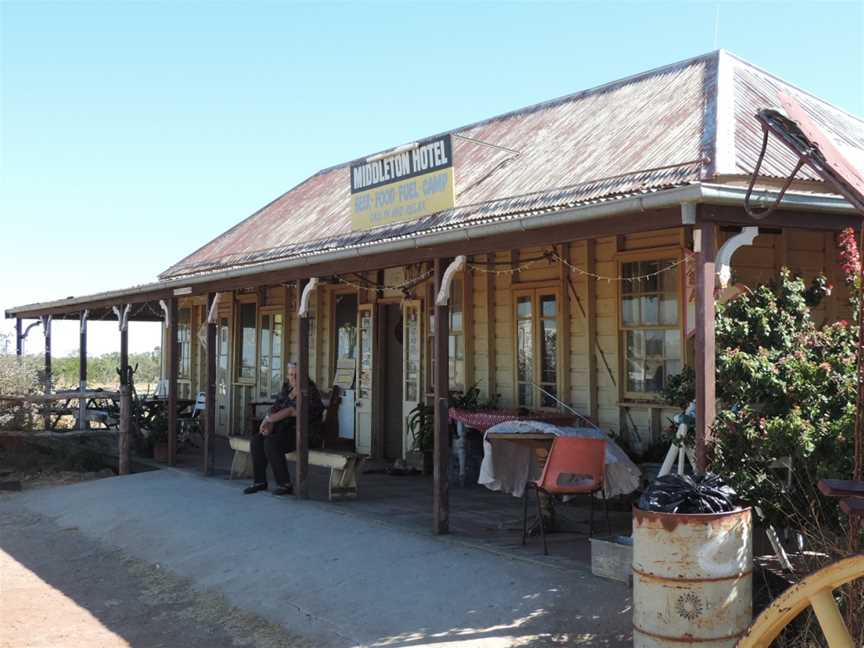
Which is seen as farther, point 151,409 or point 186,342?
point 186,342

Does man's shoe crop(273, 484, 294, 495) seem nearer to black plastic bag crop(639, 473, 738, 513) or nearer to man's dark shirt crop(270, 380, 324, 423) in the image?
man's dark shirt crop(270, 380, 324, 423)

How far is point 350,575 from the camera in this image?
6.83m

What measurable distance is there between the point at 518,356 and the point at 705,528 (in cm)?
583

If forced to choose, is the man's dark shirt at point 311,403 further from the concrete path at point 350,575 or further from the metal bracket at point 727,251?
the metal bracket at point 727,251

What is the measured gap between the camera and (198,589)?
720cm

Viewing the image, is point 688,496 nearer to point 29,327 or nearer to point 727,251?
point 727,251

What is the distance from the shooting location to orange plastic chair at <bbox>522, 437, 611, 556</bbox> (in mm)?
6945

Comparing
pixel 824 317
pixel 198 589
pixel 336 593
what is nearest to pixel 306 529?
pixel 198 589

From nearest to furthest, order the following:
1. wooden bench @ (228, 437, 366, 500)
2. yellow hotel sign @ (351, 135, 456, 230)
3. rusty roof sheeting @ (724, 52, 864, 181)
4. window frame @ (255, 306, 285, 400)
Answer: rusty roof sheeting @ (724, 52, 864, 181) → yellow hotel sign @ (351, 135, 456, 230) → wooden bench @ (228, 437, 366, 500) → window frame @ (255, 306, 285, 400)

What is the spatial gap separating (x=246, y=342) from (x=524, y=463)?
354 inches

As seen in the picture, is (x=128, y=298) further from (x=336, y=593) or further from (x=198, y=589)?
(x=336, y=593)

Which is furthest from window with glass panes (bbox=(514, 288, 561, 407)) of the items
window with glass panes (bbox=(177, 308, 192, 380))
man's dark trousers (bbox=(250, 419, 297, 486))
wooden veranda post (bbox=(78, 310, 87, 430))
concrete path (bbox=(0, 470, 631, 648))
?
window with glass panes (bbox=(177, 308, 192, 380))

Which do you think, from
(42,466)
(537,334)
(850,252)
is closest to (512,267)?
(537,334)

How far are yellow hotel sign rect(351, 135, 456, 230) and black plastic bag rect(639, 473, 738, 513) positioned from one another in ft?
16.2
